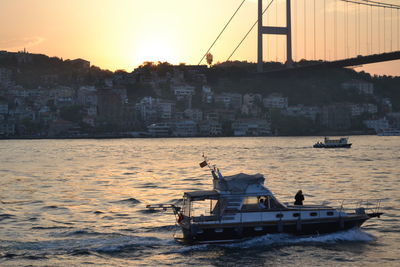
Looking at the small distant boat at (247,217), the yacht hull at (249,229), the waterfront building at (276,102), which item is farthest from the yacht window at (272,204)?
the waterfront building at (276,102)

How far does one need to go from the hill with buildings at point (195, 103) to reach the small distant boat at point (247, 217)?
101 m

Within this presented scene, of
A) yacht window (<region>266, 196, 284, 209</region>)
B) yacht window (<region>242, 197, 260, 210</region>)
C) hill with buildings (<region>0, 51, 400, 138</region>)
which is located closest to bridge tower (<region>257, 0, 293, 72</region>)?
hill with buildings (<region>0, 51, 400, 138</region>)

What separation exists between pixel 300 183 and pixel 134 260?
1769cm

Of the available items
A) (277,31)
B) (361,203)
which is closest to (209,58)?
(277,31)

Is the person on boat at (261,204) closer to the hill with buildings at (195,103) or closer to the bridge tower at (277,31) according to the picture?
the bridge tower at (277,31)

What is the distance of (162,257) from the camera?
17984 mm

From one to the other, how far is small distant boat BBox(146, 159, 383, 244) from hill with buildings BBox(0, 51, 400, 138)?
101 m

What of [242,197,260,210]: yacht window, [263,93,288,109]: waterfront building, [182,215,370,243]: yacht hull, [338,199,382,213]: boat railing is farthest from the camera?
[263,93,288,109]: waterfront building

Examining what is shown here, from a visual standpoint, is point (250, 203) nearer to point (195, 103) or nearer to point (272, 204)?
point (272, 204)

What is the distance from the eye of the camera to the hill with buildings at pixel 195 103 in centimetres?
12875

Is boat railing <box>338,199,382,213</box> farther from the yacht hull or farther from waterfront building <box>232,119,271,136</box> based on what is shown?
waterfront building <box>232,119,271,136</box>

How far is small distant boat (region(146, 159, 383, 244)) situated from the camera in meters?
18.4

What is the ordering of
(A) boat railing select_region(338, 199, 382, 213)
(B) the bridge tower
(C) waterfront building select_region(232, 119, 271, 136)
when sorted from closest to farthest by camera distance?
(A) boat railing select_region(338, 199, 382, 213), (B) the bridge tower, (C) waterfront building select_region(232, 119, 271, 136)

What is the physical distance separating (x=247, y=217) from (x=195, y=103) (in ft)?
428
